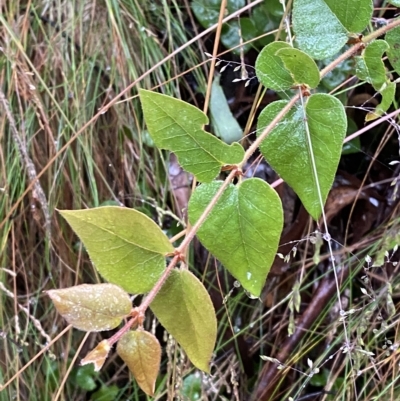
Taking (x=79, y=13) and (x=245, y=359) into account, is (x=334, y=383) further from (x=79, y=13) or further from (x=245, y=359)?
(x=79, y=13)

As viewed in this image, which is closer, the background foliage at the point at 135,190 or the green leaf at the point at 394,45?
the green leaf at the point at 394,45

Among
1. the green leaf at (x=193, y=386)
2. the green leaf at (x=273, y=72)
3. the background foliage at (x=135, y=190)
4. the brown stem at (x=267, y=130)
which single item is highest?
the green leaf at (x=273, y=72)

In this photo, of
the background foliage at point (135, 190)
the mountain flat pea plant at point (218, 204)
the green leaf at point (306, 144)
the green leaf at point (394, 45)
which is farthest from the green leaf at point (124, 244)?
the background foliage at point (135, 190)

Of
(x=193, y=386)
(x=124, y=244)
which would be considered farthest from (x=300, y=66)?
(x=193, y=386)

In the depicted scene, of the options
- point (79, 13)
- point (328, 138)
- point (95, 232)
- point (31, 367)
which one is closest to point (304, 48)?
point (328, 138)

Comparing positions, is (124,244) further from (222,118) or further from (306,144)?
(222,118)

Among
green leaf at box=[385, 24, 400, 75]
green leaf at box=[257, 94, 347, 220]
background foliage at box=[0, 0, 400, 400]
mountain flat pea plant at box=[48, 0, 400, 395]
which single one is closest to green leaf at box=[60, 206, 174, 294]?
mountain flat pea plant at box=[48, 0, 400, 395]

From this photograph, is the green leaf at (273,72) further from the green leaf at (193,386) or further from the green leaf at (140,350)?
the green leaf at (193,386)

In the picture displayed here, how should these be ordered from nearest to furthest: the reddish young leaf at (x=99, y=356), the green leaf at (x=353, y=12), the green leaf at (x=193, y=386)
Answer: the reddish young leaf at (x=99, y=356)
the green leaf at (x=353, y=12)
the green leaf at (x=193, y=386)
